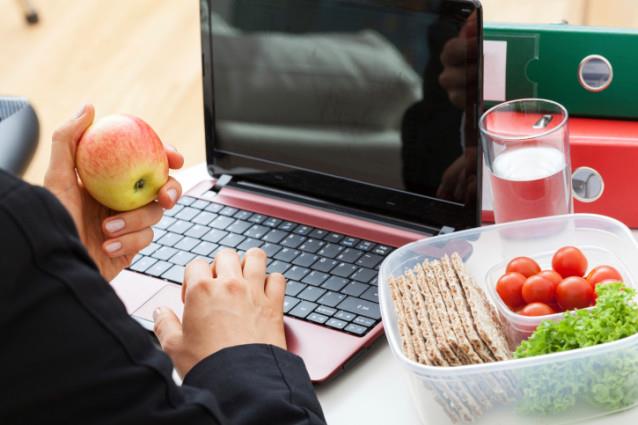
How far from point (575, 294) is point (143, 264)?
0.52 metres

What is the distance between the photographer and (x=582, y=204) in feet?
3.62

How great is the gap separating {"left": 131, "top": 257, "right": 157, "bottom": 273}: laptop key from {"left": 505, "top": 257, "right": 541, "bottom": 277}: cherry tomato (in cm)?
43

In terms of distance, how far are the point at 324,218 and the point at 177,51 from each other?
1605 mm

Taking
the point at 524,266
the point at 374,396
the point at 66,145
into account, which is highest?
the point at 66,145

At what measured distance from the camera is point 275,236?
1151 mm

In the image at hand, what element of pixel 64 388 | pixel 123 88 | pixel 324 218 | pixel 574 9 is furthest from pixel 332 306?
pixel 123 88

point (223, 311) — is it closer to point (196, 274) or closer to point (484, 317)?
point (196, 274)

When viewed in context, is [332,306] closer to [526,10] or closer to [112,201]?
[112,201]

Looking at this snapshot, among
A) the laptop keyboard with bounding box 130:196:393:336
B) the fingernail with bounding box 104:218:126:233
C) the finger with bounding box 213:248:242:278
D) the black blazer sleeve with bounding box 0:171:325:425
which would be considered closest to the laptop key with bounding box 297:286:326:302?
the laptop keyboard with bounding box 130:196:393:336

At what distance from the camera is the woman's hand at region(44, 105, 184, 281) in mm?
987

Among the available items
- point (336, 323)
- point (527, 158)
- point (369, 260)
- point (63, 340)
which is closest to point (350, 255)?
point (369, 260)

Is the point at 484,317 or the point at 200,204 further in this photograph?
the point at 200,204

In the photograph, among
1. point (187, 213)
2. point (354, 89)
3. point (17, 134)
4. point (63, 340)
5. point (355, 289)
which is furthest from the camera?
point (17, 134)

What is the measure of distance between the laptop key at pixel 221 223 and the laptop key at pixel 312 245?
0.40 ft
